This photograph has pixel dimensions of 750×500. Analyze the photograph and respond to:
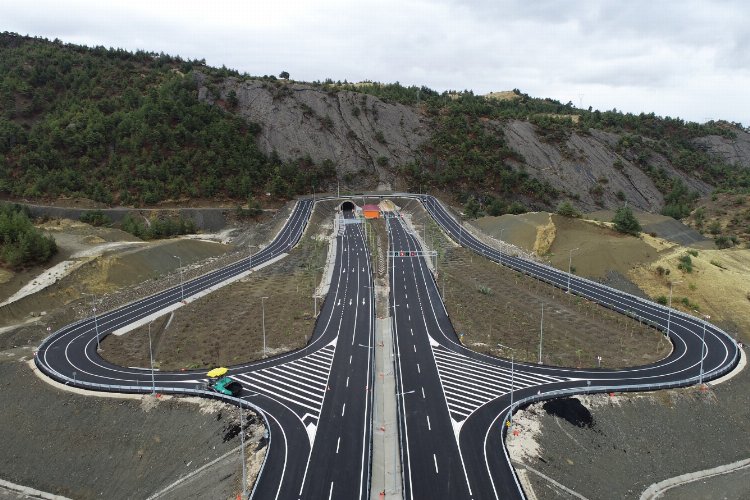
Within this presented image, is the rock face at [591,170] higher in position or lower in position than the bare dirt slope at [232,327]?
higher

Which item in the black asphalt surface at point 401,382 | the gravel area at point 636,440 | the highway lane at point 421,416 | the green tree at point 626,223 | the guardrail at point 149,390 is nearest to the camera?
the highway lane at point 421,416

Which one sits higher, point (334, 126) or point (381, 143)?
point (334, 126)

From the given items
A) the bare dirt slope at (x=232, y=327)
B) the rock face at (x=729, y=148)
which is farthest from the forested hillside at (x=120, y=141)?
the rock face at (x=729, y=148)

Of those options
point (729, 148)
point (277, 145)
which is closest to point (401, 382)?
point (277, 145)

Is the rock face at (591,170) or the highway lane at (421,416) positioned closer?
the highway lane at (421,416)

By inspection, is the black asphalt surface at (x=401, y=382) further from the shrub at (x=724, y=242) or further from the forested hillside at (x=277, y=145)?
the forested hillside at (x=277, y=145)

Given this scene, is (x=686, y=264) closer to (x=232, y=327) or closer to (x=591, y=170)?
(x=232, y=327)

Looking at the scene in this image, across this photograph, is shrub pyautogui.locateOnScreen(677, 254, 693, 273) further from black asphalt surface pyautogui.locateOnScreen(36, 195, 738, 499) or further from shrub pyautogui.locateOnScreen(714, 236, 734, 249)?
shrub pyautogui.locateOnScreen(714, 236, 734, 249)
